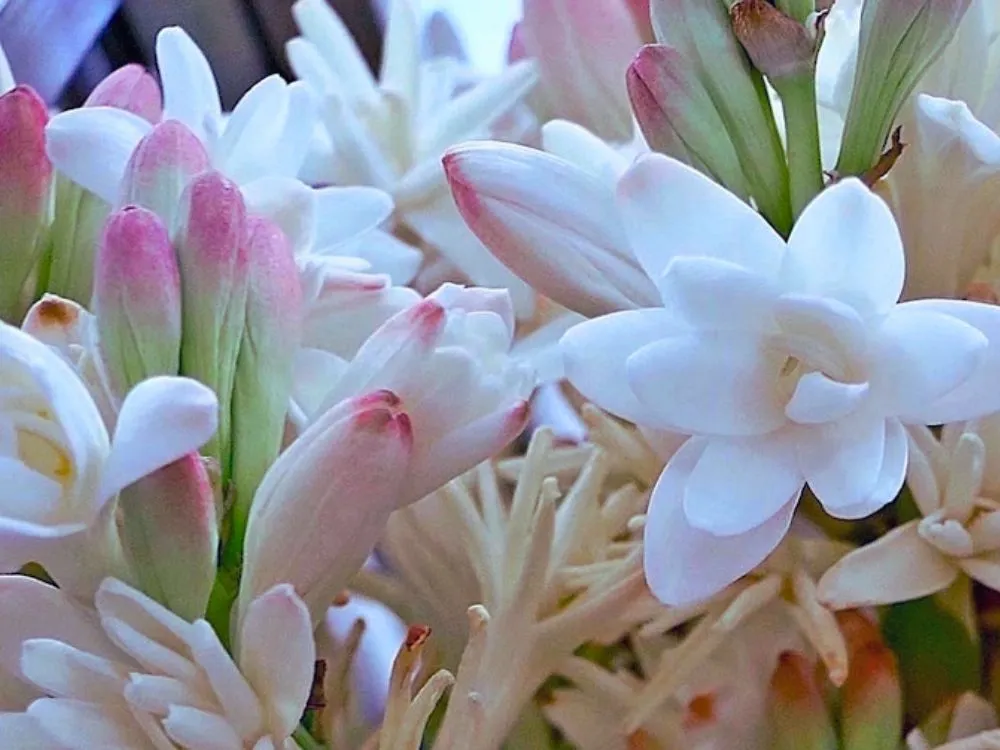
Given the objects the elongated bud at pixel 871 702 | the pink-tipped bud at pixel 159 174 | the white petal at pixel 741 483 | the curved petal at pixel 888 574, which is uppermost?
the pink-tipped bud at pixel 159 174

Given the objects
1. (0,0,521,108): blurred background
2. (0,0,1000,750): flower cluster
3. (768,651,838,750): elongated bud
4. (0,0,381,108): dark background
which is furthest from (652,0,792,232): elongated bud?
(0,0,381,108): dark background

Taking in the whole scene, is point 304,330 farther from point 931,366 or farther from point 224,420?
point 931,366

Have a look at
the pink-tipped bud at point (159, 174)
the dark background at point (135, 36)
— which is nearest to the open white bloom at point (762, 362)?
the pink-tipped bud at point (159, 174)

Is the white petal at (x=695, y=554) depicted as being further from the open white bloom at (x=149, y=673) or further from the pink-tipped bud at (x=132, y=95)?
the pink-tipped bud at (x=132, y=95)

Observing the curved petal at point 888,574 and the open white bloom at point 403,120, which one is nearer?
the curved petal at point 888,574

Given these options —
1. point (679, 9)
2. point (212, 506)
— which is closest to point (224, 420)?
point (212, 506)

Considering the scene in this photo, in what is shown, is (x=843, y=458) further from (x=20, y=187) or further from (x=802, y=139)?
(x=20, y=187)

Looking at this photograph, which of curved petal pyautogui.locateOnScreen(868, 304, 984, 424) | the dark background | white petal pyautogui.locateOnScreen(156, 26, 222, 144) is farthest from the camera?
the dark background

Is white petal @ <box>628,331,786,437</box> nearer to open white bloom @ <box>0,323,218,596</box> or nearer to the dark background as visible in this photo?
open white bloom @ <box>0,323,218,596</box>
